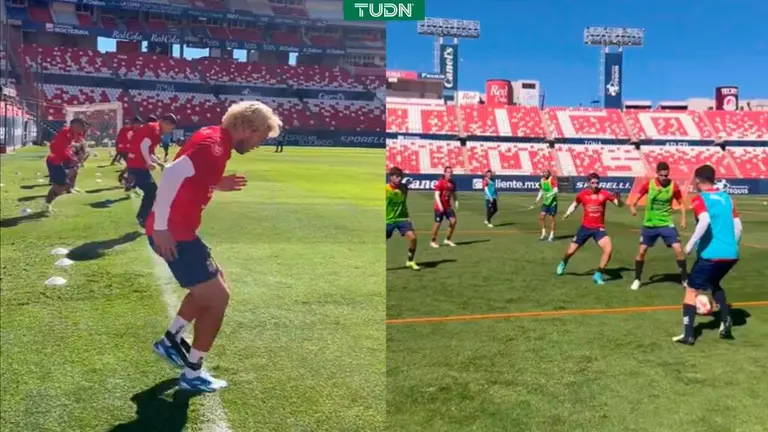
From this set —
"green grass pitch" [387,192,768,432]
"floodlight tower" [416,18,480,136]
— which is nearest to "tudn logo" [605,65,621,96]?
"floodlight tower" [416,18,480,136]

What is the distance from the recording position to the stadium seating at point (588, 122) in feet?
9.68

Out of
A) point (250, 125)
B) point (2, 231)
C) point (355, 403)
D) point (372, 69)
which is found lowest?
point (355, 403)

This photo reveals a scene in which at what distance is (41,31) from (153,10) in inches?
13.7

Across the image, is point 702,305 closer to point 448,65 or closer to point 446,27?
point 448,65

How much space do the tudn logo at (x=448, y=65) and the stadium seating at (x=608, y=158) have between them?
116 centimetres

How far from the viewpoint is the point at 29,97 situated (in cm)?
214

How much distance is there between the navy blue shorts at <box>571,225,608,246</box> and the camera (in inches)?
165

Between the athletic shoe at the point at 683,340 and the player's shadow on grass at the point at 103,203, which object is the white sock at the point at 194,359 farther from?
the athletic shoe at the point at 683,340

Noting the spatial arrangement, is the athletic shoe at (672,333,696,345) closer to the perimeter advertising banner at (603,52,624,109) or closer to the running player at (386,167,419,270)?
the perimeter advertising banner at (603,52,624,109)

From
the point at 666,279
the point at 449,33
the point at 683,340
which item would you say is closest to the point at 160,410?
the point at 449,33

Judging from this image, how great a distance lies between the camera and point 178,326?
2.10 meters

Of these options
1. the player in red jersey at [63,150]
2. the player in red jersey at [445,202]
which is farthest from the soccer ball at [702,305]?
the player in red jersey at [63,150]

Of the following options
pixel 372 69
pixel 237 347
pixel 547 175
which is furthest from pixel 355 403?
pixel 547 175

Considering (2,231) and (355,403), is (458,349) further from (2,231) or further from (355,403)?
(2,231)
